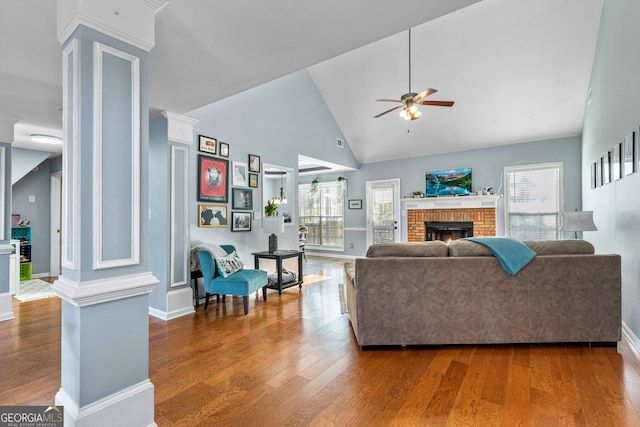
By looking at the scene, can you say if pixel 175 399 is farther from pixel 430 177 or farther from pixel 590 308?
pixel 430 177

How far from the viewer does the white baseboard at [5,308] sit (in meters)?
3.63

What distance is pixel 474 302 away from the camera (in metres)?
2.70

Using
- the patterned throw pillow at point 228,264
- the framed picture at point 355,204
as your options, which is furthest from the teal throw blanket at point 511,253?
the framed picture at point 355,204

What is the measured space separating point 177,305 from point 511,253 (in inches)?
137

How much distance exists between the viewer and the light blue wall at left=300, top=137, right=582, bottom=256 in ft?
19.5

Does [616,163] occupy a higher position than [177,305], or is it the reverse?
[616,163]

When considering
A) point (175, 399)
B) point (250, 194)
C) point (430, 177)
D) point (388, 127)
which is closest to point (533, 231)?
point (430, 177)

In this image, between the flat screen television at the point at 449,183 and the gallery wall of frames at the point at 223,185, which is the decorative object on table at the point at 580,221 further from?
the gallery wall of frames at the point at 223,185

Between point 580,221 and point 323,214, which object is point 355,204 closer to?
point 323,214

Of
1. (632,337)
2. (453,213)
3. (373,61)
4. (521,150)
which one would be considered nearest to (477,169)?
(521,150)

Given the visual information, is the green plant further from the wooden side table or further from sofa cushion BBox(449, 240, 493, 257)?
sofa cushion BBox(449, 240, 493, 257)

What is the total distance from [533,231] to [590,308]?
13.7 feet

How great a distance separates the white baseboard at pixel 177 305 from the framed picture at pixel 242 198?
4.43 feet

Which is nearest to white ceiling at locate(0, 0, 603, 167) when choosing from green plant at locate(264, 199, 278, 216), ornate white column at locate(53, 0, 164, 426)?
ornate white column at locate(53, 0, 164, 426)
